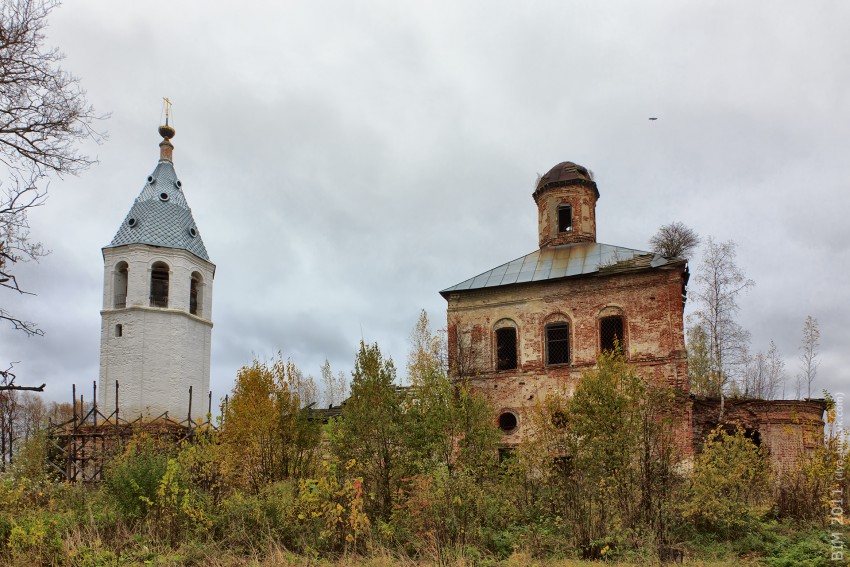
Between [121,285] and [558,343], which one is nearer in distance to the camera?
[558,343]

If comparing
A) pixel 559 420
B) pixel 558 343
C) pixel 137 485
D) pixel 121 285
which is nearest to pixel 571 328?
pixel 558 343

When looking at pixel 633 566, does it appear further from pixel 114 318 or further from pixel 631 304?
pixel 114 318

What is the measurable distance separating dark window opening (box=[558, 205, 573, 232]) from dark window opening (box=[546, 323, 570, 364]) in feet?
16.0

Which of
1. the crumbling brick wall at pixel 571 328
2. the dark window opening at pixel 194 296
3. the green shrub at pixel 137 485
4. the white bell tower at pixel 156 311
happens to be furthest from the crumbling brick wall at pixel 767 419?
the dark window opening at pixel 194 296

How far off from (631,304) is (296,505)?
13634 millimetres

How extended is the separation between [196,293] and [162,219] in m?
3.27

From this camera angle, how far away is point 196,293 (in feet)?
86.1

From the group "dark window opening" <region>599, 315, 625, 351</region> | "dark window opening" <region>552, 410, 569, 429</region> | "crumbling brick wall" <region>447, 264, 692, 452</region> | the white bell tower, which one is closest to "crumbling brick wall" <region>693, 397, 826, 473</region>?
"crumbling brick wall" <region>447, 264, 692, 452</region>

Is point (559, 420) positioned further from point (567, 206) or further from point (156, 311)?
point (156, 311)

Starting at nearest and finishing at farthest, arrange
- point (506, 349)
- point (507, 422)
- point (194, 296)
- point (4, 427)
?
1. point (507, 422)
2. point (506, 349)
3. point (194, 296)
4. point (4, 427)

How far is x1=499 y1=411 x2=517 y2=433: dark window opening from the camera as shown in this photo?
822 inches

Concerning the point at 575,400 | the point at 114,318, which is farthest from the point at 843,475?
the point at 114,318

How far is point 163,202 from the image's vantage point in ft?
85.0

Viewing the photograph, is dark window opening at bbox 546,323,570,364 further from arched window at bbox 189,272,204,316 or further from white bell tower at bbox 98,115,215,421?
arched window at bbox 189,272,204,316
